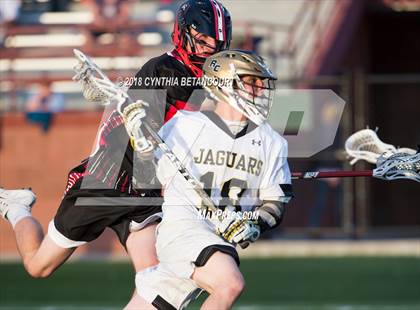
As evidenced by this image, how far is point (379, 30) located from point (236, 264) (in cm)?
1238

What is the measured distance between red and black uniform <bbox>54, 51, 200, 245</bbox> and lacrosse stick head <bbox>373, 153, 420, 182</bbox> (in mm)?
1013

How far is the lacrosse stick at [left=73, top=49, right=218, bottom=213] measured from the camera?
4.65 metres

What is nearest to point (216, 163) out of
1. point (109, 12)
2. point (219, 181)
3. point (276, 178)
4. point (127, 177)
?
point (219, 181)

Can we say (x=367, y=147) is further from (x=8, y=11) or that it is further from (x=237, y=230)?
(x=8, y=11)

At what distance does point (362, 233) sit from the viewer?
40.2ft

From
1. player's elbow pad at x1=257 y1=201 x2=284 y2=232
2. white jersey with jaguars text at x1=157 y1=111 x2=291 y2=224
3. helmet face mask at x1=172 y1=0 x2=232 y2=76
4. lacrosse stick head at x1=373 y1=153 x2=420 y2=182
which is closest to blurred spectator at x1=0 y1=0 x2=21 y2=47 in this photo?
helmet face mask at x1=172 y1=0 x2=232 y2=76

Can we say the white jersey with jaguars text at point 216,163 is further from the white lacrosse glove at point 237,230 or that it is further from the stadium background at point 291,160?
the stadium background at point 291,160

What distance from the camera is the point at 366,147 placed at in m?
5.99

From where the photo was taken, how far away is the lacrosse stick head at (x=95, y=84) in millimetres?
4797

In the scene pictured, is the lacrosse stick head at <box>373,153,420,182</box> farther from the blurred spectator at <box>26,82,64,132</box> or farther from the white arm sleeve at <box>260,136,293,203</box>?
the blurred spectator at <box>26,82,64,132</box>

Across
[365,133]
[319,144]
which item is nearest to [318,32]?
[319,144]

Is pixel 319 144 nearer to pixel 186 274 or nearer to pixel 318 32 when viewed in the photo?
pixel 318 32

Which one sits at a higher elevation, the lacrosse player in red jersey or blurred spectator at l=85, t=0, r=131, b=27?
blurred spectator at l=85, t=0, r=131, b=27

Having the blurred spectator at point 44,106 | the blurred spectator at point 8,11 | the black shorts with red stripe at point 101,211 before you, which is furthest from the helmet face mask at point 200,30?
the blurred spectator at point 8,11
